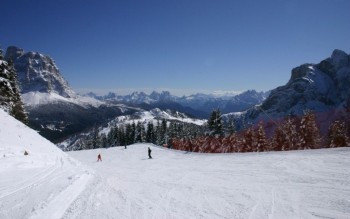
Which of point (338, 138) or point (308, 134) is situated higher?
point (308, 134)

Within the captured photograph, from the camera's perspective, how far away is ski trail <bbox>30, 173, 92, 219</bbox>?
1044cm

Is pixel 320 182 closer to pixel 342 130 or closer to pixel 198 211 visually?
pixel 198 211

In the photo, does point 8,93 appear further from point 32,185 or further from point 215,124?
point 215,124

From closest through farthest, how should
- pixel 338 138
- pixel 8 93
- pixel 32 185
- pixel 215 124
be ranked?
pixel 32 185 < pixel 8 93 < pixel 338 138 < pixel 215 124

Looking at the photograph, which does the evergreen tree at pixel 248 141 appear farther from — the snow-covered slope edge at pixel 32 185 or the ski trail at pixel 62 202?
the ski trail at pixel 62 202

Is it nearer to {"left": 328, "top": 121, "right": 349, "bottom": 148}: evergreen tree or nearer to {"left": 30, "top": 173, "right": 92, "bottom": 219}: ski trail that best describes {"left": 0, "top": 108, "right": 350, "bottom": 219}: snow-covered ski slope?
{"left": 30, "top": 173, "right": 92, "bottom": 219}: ski trail

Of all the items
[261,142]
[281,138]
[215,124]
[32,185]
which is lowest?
[32,185]

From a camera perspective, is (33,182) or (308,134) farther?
(308,134)

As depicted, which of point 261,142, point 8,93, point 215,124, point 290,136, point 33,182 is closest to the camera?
point 33,182

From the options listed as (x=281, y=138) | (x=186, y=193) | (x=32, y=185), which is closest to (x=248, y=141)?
(x=281, y=138)

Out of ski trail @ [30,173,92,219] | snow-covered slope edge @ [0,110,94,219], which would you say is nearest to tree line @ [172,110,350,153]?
snow-covered slope edge @ [0,110,94,219]

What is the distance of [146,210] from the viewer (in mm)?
12227

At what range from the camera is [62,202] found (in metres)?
12.0

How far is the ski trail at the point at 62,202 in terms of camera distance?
10.4m
